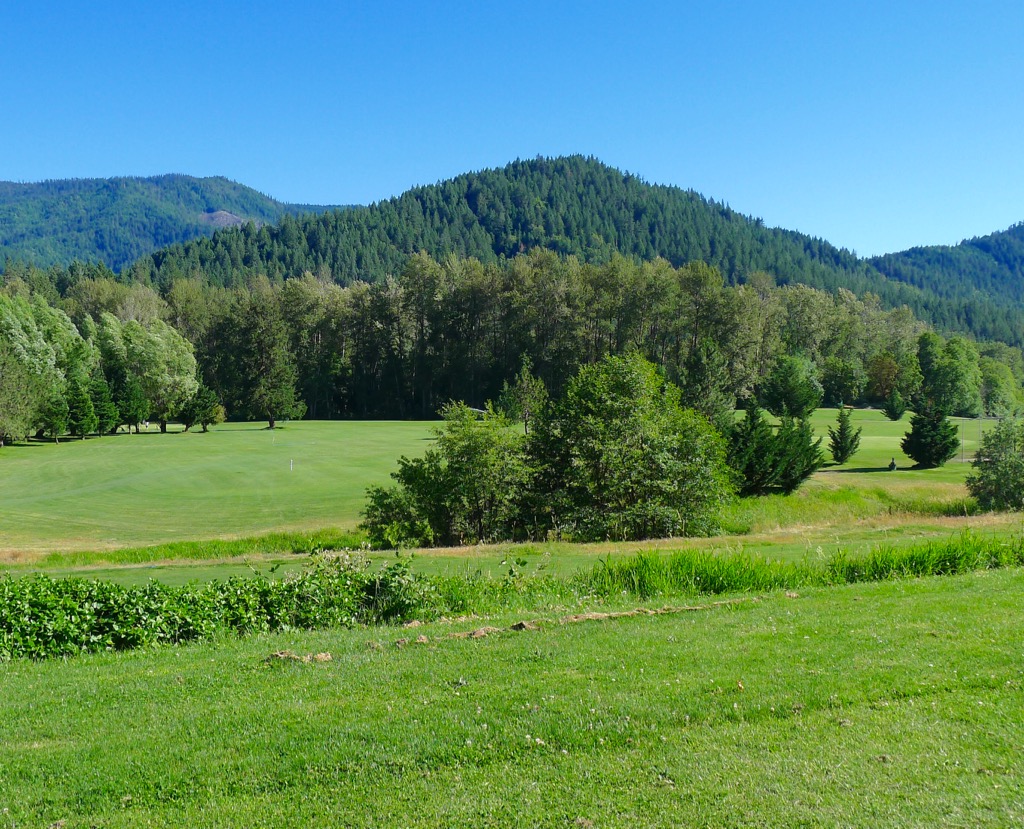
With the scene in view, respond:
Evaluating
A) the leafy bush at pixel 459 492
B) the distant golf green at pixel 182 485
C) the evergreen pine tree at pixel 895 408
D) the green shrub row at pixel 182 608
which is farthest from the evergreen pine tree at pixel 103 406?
the evergreen pine tree at pixel 895 408

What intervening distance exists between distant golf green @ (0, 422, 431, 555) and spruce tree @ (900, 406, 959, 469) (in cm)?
3989

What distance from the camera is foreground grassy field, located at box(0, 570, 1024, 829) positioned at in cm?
533

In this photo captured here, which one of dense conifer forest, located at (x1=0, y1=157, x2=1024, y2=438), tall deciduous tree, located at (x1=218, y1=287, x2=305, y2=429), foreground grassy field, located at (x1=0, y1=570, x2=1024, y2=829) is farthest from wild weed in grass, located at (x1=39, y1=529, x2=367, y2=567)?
tall deciduous tree, located at (x1=218, y1=287, x2=305, y2=429)

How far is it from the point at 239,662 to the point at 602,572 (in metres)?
7.50

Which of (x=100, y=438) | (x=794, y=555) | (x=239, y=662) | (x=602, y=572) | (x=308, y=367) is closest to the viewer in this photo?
(x=239, y=662)

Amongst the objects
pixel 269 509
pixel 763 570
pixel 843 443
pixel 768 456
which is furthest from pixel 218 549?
pixel 843 443

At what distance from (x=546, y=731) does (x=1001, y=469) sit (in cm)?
4099

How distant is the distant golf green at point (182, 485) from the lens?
36.4 m

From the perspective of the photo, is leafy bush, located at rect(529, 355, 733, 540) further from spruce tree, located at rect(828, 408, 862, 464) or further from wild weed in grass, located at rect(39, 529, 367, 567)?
spruce tree, located at rect(828, 408, 862, 464)

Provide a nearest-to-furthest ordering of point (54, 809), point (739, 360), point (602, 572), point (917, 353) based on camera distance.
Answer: point (54, 809), point (602, 572), point (739, 360), point (917, 353)

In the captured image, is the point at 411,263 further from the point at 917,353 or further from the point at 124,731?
the point at 124,731

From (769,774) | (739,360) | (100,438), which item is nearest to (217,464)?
(100,438)

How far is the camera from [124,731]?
22.8 ft

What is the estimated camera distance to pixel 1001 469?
39000 mm
